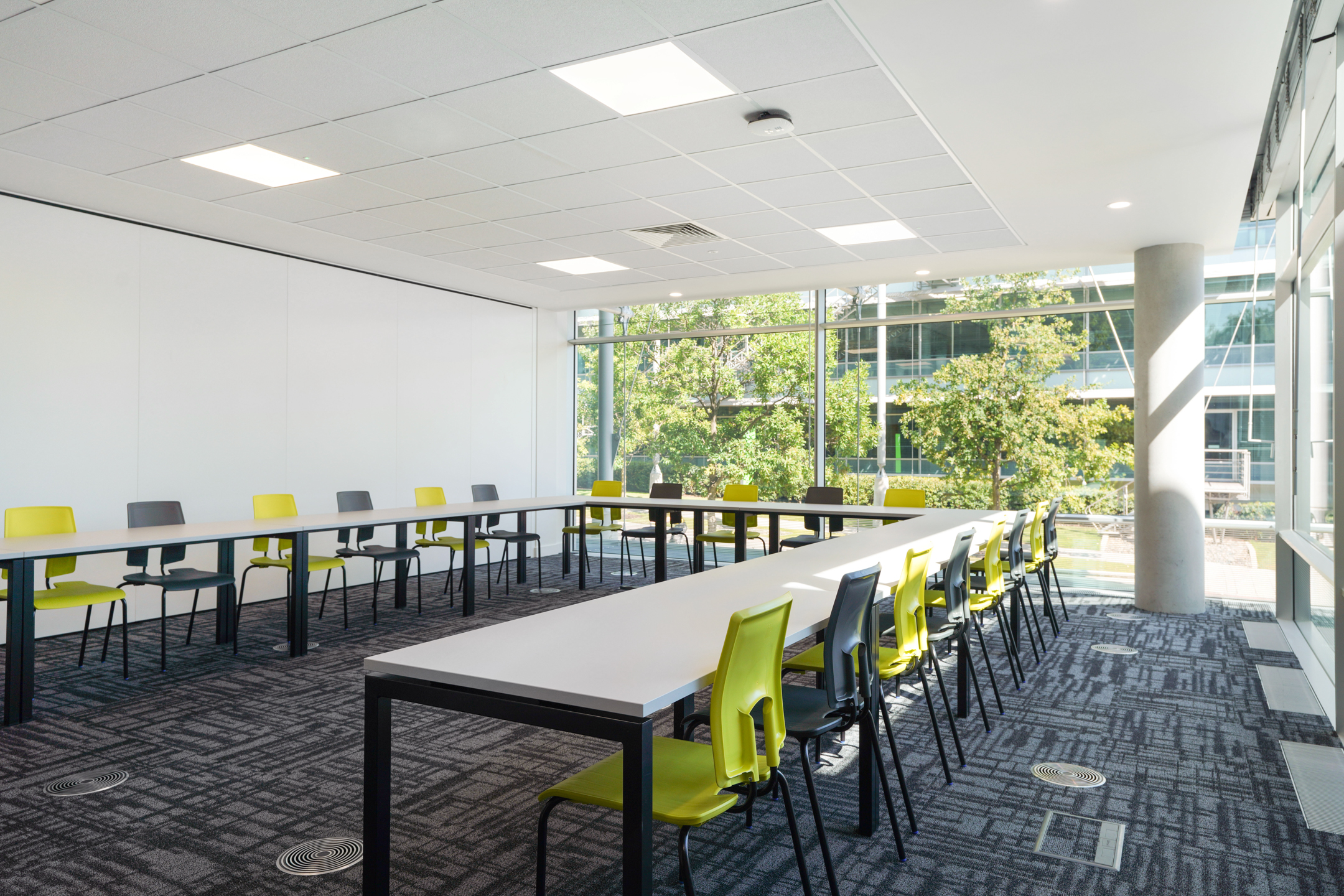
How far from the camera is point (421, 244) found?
717 cm

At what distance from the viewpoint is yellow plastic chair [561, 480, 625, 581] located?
8383 millimetres

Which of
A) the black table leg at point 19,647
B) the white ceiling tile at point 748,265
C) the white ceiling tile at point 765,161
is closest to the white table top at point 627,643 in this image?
the white ceiling tile at point 765,161

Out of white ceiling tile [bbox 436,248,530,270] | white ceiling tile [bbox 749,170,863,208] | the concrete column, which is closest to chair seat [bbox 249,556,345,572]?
white ceiling tile [bbox 436,248,530,270]

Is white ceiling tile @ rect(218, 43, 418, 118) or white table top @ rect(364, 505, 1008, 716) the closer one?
white table top @ rect(364, 505, 1008, 716)

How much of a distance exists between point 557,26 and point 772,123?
131 cm

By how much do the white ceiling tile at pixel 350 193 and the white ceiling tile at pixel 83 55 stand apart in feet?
4.75

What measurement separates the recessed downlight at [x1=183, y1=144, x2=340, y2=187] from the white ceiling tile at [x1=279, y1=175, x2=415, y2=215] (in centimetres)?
9

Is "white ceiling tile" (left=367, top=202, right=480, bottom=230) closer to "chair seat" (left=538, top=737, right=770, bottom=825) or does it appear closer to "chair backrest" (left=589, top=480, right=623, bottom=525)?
"chair backrest" (left=589, top=480, right=623, bottom=525)

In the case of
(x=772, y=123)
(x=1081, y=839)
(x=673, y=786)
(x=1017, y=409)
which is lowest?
(x=1081, y=839)

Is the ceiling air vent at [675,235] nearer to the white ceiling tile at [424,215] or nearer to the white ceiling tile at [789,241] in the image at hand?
the white ceiling tile at [789,241]

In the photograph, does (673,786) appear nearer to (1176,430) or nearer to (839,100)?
(839,100)

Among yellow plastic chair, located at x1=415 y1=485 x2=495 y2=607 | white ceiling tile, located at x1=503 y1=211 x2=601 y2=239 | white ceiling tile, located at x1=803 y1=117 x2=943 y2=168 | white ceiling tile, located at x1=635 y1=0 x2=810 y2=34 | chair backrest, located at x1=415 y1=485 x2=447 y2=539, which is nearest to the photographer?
white ceiling tile, located at x1=635 y1=0 x2=810 y2=34

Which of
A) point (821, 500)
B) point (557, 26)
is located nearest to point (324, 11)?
point (557, 26)

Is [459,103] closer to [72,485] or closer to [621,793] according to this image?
[621,793]
